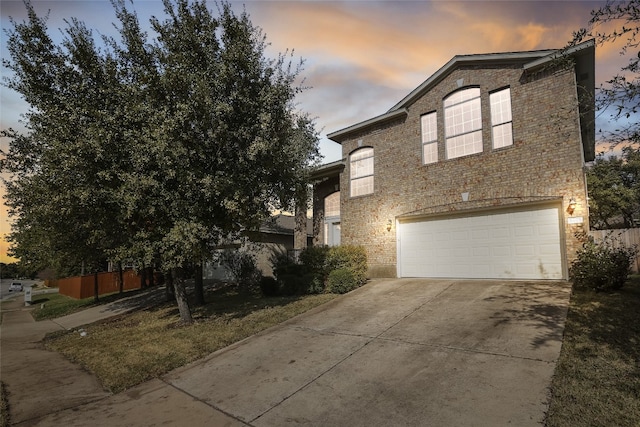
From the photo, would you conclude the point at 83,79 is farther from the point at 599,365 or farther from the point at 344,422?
the point at 599,365

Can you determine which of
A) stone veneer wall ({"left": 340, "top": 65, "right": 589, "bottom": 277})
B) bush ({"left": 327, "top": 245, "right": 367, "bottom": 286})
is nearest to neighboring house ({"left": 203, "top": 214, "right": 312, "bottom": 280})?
bush ({"left": 327, "top": 245, "right": 367, "bottom": 286})

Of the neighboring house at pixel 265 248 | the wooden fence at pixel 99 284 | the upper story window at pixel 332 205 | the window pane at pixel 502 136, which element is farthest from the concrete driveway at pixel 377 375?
the wooden fence at pixel 99 284

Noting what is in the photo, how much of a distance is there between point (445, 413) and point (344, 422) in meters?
1.18

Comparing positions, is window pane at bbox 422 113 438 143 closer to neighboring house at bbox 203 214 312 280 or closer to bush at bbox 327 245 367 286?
bush at bbox 327 245 367 286

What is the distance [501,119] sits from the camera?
38.5ft

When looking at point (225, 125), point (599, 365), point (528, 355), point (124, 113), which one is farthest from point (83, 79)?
point (599, 365)

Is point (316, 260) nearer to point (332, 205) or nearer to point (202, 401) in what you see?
point (332, 205)

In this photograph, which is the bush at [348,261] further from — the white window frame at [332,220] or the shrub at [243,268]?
the shrub at [243,268]

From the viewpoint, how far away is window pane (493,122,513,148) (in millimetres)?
11509

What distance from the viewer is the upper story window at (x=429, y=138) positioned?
13318 mm

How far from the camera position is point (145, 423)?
4.46 m

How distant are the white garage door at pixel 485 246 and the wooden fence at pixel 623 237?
0.99m

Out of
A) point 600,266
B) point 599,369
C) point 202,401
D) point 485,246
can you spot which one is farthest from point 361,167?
point 202,401

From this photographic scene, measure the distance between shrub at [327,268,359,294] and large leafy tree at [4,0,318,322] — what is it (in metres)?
3.76
